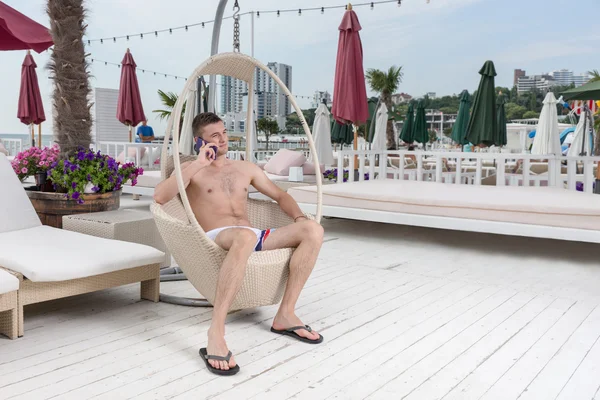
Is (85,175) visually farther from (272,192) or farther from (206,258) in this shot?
(206,258)

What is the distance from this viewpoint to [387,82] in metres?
22.1

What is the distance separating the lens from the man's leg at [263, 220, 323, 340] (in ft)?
8.66

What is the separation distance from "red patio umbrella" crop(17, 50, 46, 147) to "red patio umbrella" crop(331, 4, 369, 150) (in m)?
7.32

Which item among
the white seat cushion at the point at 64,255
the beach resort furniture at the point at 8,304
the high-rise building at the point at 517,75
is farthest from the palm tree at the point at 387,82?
the beach resort furniture at the point at 8,304

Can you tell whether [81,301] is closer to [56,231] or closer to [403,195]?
[56,231]

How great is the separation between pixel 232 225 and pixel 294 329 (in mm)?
614

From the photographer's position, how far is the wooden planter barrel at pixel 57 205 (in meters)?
3.76

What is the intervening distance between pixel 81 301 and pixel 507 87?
16526mm

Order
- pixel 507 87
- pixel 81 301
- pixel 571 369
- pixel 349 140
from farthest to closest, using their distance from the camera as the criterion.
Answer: pixel 507 87, pixel 349 140, pixel 81 301, pixel 571 369

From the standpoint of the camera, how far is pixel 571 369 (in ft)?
7.61

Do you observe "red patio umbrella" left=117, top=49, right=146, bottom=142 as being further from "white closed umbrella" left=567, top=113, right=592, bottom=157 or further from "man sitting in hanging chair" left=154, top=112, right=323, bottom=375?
"man sitting in hanging chair" left=154, top=112, right=323, bottom=375

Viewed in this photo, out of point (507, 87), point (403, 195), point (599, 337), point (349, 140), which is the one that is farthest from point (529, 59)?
point (599, 337)

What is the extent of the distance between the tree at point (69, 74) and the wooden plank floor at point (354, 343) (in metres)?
1.41

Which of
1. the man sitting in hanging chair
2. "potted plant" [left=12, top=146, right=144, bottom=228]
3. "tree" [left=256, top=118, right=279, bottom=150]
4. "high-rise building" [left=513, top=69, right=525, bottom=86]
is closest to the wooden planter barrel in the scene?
"potted plant" [left=12, top=146, right=144, bottom=228]
